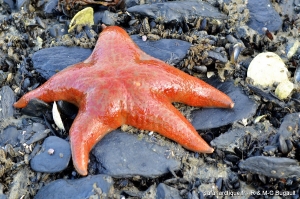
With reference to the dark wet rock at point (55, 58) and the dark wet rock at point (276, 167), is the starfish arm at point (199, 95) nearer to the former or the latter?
the dark wet rock at point (276, 167)

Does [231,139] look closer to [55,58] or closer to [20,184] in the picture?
[20,184]

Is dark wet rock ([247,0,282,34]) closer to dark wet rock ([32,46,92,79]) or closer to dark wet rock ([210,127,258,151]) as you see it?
dark wet rock ([210,127,258,151])

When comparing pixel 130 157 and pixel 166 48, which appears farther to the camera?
pixel 166 48

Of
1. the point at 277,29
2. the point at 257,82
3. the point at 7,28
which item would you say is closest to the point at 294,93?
the point at 257,82

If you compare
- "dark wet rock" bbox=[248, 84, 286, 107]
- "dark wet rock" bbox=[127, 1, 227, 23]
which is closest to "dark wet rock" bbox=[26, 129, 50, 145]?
"dark wet rock" bbox=[127, 1, 227, 23]

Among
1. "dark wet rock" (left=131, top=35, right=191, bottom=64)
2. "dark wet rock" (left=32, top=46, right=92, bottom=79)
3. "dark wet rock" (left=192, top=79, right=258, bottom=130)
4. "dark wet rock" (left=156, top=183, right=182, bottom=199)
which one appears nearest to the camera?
"dark wet rock" (left=156, top=183, right=182, bottom=199)

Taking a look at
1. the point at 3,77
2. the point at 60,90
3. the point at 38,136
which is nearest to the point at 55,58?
the point at 3,77
